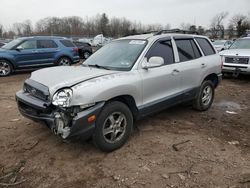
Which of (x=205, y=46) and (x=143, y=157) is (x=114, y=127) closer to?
(x=143, y=157)

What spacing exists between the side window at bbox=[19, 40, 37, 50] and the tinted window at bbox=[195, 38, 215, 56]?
27.5 ft

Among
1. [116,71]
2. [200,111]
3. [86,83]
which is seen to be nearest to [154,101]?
[116,71]

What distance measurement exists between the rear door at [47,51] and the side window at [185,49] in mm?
8304

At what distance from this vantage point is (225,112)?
6062 mm

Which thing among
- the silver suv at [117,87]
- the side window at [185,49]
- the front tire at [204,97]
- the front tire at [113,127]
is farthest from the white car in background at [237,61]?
the front tire at [113,127]

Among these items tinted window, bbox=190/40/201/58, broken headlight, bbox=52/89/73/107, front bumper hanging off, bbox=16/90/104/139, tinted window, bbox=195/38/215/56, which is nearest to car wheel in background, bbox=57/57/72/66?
tinted window, bbox=195/38/215/56

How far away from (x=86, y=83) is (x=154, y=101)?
4.73 feet

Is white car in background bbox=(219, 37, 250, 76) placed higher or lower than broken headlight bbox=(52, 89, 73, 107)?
lower

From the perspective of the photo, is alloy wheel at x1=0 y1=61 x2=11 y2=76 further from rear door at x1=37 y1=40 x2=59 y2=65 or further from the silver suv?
the silver suv

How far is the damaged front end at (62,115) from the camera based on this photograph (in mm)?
3377

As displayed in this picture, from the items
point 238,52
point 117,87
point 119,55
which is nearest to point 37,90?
point 117,87

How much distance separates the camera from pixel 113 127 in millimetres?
3912

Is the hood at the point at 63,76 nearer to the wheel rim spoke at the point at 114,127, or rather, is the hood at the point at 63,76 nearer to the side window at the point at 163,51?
the wheel rim spoke at the point at 114,127

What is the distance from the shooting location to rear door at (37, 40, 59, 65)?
1204 centimetres
